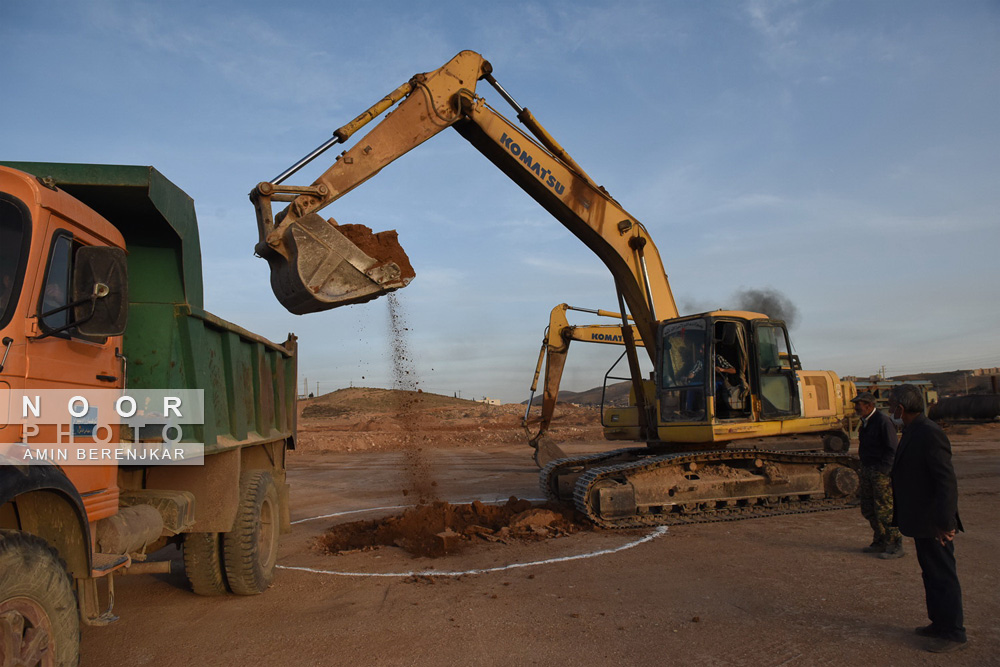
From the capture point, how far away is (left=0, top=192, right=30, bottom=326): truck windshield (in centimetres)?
379

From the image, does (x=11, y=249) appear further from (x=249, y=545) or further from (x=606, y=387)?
(x=606, y=387)

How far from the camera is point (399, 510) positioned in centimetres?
1178

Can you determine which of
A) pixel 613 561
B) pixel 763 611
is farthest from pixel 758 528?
pixel 763 611

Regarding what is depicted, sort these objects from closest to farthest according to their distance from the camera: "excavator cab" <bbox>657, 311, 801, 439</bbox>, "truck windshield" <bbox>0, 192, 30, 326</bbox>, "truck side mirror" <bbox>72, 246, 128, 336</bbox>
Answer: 1. "truck windshield" <bbox>0, 192, 30, 326</bbox>
2. "truck side mirror" <bbox>72, 246, 128, 336</bbox>
3. "excavator cab" <bbox>657, 311, 801, 439</bbox>

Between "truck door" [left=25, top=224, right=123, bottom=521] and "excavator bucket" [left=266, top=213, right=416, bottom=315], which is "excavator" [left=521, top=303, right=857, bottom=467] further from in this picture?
"truck door" [left=25, top=224, right=123, bottom=521]

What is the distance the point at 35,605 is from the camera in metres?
3.38

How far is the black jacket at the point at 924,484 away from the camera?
16.1 feet

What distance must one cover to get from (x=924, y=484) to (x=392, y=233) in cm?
553

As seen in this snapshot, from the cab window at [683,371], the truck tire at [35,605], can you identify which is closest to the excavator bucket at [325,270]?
the truck tire at [35,605]

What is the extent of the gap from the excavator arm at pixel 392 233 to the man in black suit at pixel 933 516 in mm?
4885

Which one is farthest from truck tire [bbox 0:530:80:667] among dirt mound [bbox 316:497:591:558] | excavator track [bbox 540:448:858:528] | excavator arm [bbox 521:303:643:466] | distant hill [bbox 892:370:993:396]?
distant hill [bbox 892:370:993:396]

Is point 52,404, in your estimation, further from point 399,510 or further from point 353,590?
point 399,510

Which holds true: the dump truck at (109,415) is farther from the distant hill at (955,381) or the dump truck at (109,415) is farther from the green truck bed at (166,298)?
the distant hill at (955,381)

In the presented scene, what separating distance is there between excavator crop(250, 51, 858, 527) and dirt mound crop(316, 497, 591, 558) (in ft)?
1.87
